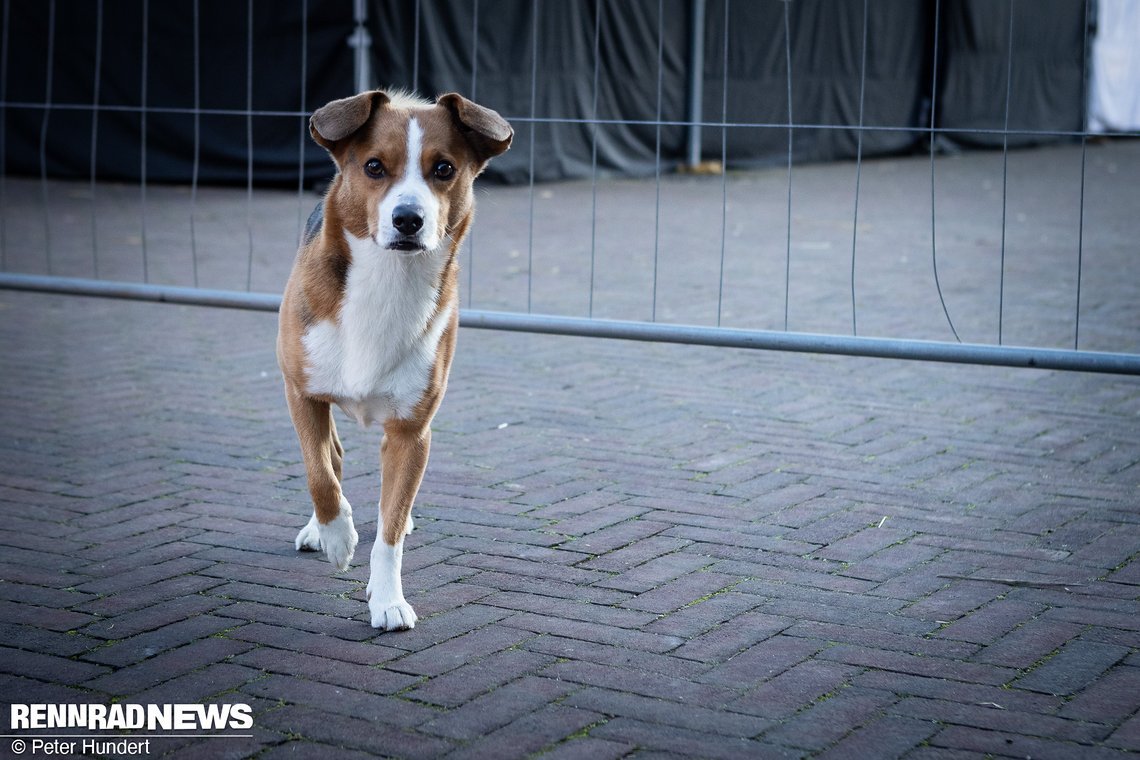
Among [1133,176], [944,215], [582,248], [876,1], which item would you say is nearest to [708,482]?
[582,248]

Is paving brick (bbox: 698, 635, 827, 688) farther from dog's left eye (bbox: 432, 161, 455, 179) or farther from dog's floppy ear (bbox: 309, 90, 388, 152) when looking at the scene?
dog's floppy ear (bbox: 309, 90, 388, 152)

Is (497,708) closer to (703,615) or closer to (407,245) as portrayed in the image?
(703,615)

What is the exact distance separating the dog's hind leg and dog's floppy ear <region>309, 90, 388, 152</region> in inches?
30.5

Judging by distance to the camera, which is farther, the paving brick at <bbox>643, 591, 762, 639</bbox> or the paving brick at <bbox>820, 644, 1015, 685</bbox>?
the paving brick at <bbox>643, 591, 762, 639</bbox>

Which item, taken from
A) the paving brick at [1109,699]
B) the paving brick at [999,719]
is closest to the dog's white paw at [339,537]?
the paving brick at [999,719]

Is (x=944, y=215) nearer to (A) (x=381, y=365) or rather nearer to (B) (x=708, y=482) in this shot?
(B) (x=708, y=482)

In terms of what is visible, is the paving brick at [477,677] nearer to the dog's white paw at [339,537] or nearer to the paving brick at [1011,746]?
the dog's white paw at [339,537]

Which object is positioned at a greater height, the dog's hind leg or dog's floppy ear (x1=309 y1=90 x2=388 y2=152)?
dog's floppy ear (x1=309 y1=90 x2=388 y2=152)

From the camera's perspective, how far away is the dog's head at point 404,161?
11.8 ft

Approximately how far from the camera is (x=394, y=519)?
383 cm

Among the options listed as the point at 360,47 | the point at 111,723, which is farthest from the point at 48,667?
the point at 360,47

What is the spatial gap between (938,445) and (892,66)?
17017 millimetres

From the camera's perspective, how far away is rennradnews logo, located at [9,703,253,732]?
3.09 meters

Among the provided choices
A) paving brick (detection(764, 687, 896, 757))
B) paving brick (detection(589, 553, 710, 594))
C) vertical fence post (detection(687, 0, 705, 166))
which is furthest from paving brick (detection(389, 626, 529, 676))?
vertical fence post (detection(687, 0, 705, 166))
